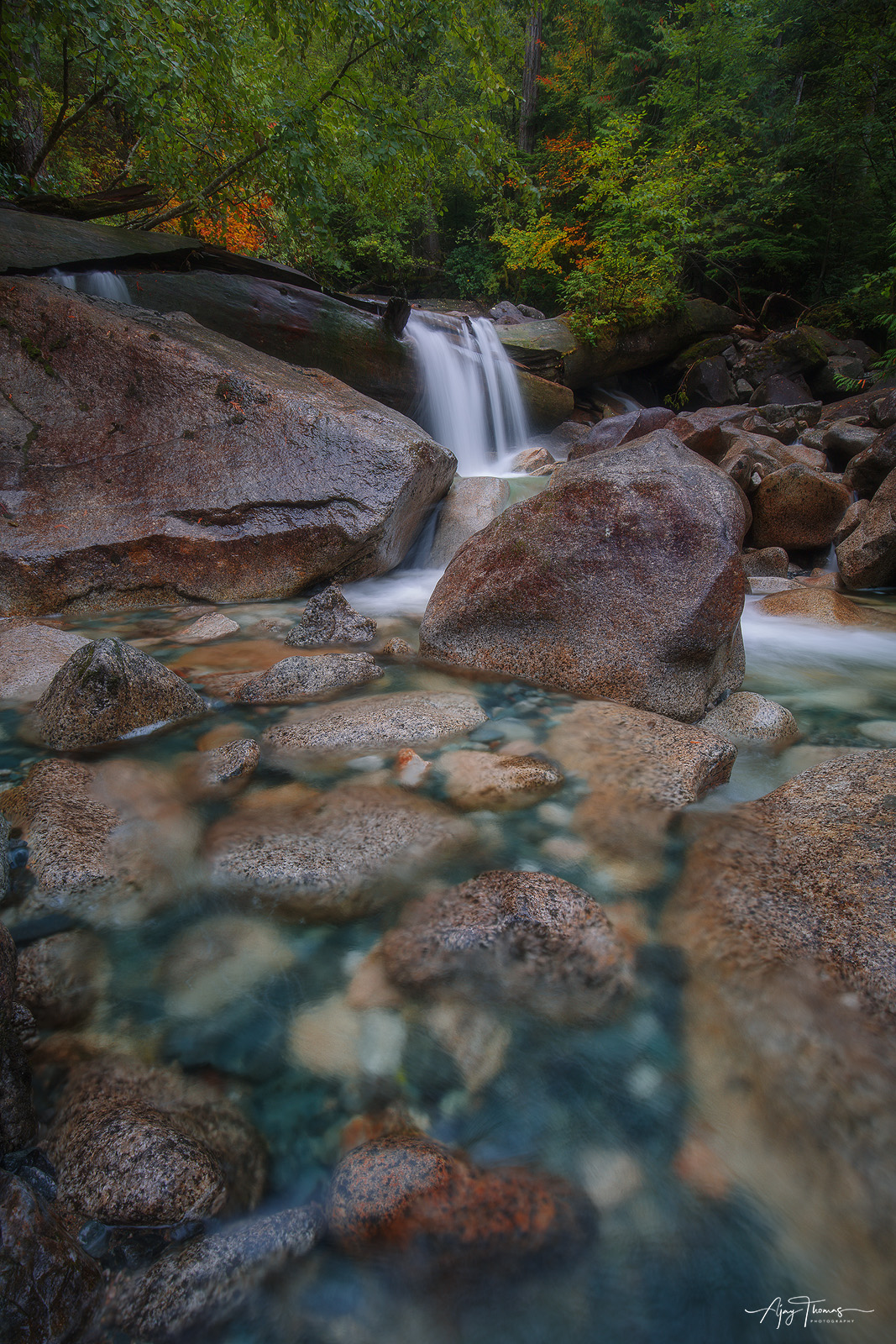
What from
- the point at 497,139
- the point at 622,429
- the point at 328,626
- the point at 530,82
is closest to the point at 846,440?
the point at 622,429

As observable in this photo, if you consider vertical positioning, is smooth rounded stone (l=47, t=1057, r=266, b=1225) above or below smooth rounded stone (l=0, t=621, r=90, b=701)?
below

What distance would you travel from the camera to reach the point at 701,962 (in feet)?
5.16

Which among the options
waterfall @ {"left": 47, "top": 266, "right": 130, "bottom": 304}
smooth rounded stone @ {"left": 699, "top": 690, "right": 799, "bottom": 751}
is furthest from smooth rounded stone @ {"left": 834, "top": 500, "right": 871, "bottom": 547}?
waterfall @ {"left": 47, "top": 266, "right": 130, "bottom": 304}

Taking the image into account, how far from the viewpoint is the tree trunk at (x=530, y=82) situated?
799 inches

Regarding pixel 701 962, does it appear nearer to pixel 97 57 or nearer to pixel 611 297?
pixel 97 57

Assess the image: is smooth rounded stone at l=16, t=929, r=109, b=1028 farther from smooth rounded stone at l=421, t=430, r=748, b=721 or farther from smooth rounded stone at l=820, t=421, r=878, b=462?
smooth rounded stone at l=820, t=421, r=878, b=462

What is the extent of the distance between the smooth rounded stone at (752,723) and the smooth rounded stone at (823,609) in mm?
2464

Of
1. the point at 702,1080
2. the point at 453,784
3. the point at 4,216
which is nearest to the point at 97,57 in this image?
the point at 4,216

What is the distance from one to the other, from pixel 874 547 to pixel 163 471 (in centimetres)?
669

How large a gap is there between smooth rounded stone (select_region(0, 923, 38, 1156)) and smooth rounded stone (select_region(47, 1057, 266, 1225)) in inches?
1.9

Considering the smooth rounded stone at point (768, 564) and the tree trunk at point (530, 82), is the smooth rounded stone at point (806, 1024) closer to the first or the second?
the smooth rounded stone at point (768, 564)

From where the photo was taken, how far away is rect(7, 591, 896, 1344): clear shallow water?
39.4 inches

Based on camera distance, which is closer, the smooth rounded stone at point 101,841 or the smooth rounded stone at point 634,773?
the smooth rounded stone at point 101,841

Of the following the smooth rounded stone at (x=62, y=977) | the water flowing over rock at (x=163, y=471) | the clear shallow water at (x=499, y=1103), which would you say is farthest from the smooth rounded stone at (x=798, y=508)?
the smooth rounded stone at (x=62, y=977)
